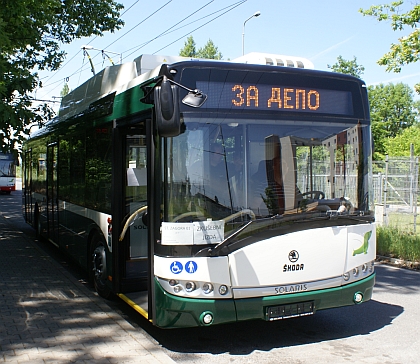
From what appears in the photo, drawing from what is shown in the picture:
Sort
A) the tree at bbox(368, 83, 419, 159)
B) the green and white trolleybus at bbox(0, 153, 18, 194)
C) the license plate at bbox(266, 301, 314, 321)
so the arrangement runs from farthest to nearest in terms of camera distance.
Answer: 1. the tree at bbox(368, 83, 419, 159)
2. the green and white trolleybus at bbox(0, 153, 18, 194)
3. the license plate at bbox(266, 301, 314, 321)

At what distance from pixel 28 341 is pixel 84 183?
330cm

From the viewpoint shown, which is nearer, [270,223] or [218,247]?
[218,247]

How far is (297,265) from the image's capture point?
214 inches

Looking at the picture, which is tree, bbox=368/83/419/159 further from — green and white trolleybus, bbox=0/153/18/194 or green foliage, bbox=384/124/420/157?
green and white trolleybus, bbox=0/153/18/194

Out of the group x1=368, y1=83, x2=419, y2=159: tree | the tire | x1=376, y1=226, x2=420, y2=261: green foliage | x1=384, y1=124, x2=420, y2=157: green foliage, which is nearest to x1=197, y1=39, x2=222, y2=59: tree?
x1=384, y1=124, x2=420, y2=157: green foliage

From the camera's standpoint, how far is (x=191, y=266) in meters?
5.12

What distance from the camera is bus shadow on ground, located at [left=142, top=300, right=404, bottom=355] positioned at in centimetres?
578

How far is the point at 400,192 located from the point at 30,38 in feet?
35.7

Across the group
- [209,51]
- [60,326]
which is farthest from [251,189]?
→ [209,51]

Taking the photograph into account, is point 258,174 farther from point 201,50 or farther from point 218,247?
point 201,50

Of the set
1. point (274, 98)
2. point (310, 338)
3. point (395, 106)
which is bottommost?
point (310, 338)

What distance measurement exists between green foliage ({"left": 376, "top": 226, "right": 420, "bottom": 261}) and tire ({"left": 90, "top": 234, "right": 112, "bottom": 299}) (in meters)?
6.81

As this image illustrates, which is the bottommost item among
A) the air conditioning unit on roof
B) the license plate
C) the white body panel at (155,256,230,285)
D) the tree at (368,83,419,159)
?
the license plate

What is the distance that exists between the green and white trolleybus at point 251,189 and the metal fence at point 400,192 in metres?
8.09
